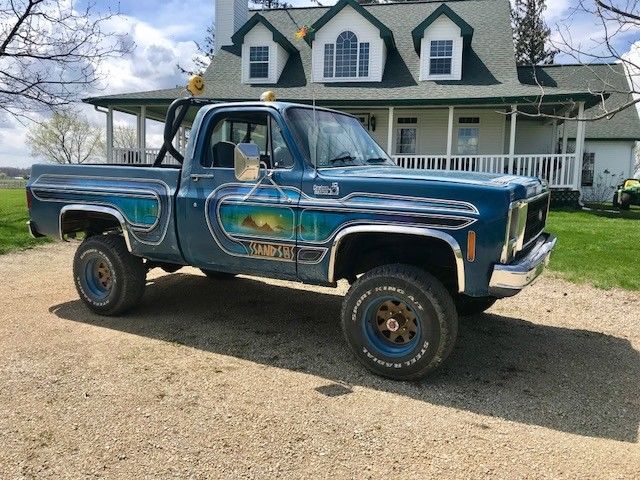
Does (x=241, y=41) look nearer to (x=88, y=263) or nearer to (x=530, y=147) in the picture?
(x=530, y=147)

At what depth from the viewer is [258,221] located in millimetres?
4750

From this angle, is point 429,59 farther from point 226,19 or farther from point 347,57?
point 226,19

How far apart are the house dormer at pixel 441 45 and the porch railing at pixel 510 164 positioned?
2969mm

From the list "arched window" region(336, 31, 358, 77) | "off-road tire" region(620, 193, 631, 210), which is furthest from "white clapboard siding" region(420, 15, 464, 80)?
"off-road tire" region(620, 193, 631, 210)

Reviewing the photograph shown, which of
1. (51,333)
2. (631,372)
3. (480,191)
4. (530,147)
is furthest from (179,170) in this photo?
(530,147)

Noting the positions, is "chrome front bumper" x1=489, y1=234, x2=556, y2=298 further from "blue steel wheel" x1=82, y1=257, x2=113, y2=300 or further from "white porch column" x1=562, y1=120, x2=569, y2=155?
"white porch column" x1=562, y1=120, x2=569, y2=155

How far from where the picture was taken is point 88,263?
5855 millimetres

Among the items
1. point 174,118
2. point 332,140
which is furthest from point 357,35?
point 332,140

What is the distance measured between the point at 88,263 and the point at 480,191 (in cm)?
404

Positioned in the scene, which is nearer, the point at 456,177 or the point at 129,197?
the point at 456,177

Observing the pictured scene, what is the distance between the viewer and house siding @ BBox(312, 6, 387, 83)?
64.5 ft

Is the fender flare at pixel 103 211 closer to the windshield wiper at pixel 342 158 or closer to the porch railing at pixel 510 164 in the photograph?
the windshield wiper at pixel 342 158

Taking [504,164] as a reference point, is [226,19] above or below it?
above

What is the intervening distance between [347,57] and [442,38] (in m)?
3.28
